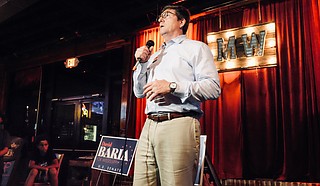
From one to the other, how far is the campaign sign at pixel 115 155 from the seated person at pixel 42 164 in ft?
5.55

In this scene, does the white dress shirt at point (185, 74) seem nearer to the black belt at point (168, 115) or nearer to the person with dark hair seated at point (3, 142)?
the black belt at point (168, 115)

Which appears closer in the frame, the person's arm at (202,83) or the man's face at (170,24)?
the person's arm at (202,83)

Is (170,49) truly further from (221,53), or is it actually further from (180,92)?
(221,53)

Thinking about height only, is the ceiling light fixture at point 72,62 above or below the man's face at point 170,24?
above

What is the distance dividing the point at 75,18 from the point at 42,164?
290 centimetres

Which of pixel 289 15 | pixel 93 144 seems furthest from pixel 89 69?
pixel 289 15

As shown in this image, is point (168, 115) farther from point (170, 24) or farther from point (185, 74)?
point (170, 24)

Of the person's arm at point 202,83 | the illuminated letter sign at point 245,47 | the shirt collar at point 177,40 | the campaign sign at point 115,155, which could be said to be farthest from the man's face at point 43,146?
the person's arm at point 202,83

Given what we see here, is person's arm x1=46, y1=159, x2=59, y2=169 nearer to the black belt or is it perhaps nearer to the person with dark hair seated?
the person with dark hair seated

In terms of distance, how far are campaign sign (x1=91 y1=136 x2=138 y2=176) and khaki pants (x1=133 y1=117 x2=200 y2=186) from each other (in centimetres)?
240

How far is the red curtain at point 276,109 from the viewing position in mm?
3883

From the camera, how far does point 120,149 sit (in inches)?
158

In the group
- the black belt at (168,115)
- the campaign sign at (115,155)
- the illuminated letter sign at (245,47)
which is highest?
the illuminated letter sign at (245,47)

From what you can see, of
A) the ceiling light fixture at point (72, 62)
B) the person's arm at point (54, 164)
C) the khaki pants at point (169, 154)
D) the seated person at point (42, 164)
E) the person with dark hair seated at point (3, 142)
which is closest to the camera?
the khaki pants at point (169, 154)
